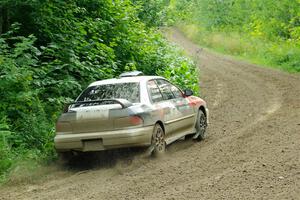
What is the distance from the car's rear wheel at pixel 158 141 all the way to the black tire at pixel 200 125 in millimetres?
1743

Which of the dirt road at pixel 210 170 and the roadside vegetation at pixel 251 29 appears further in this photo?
the roadside vegetation at pixel 251 29

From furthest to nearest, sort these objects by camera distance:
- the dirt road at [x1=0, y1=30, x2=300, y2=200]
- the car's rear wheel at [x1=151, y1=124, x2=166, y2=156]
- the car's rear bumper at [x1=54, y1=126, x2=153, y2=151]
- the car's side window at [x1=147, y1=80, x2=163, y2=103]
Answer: the car's side window at [x1=147, y1=80, x2=163, y2=103]
the car's rear wheel at [x1=151, y1=124, x2=166, y2=156]
the car's rear bumper at [x1=54, y1=126, x2=153, y2=151]
the dirt road at [x1=0, y1=30, x2=300, y2=200]

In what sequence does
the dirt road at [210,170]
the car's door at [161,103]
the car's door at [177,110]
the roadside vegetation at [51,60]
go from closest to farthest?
the dirt road at [210,170]
the car's door at [161,103]
the roadside vegetation at [51,60]
the car's door at [177,110]

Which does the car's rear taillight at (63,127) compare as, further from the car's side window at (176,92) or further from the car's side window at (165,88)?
the car's side window at (176,92)

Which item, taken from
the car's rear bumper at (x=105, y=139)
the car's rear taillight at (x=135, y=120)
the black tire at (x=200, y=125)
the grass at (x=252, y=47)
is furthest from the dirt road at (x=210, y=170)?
the grass at (x=252, y=47)

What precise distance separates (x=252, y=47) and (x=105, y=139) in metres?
26.9

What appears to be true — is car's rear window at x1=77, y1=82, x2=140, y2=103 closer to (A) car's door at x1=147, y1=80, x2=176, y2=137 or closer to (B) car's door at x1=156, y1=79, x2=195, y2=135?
(A) car's door at x1=147, y1=80, x2=176, y2=137

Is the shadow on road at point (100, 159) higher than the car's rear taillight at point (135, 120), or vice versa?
the car's rear taillight at point (135, 120)

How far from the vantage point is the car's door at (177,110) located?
1009 centimetres

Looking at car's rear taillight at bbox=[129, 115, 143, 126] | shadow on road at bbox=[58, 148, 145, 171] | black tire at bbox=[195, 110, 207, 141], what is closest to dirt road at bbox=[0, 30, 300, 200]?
shadow on road at bbox=[58, 148, 145, 171]

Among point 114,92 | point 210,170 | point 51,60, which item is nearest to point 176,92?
point 114,92

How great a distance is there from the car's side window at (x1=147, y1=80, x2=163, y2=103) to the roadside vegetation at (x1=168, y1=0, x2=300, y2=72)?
15.1 meters

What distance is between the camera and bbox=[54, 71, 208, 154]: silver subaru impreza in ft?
28.9

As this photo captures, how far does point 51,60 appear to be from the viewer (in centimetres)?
1307
